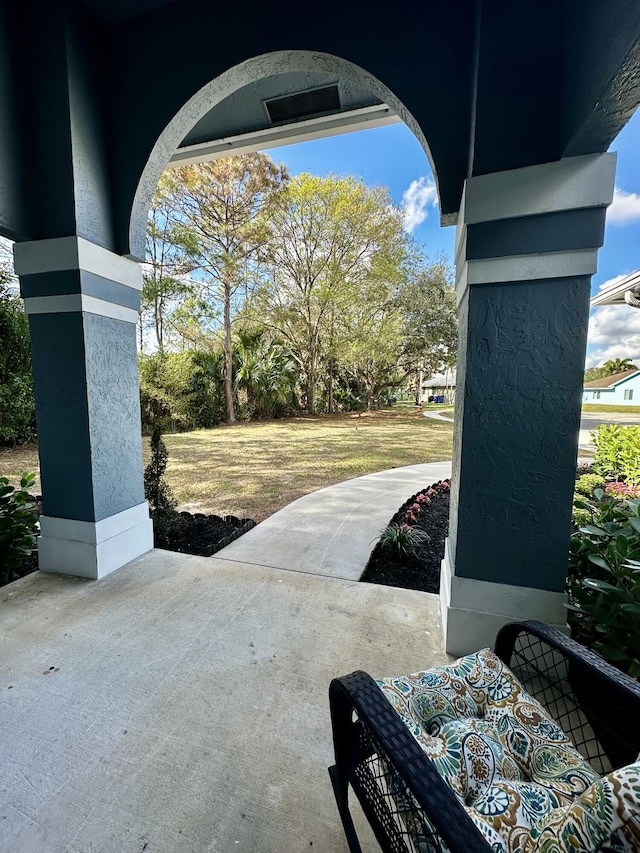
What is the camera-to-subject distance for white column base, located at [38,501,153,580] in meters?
2.54

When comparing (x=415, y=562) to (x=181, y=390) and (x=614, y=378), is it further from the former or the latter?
(x=181, y=390)

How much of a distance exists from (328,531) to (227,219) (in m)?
10.5

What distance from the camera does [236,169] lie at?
10250mm

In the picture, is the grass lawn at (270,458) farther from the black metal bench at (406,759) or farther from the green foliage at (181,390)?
the black metal bench at (406,759)

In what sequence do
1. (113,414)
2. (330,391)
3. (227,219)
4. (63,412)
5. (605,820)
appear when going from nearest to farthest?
(605,820)
(63,412)
(113,414)
(227,219)
(330,391)

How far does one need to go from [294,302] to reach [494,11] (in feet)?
38.5

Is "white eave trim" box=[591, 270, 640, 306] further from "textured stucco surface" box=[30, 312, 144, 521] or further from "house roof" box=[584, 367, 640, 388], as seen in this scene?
"textured stucco surface" box=[30, 312, 144, 521]

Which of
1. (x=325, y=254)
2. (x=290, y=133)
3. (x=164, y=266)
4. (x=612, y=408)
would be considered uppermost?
(x=325, y=254)

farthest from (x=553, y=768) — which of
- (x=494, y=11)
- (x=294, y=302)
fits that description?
(x=294, y=302)

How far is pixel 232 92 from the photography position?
96.5 inches

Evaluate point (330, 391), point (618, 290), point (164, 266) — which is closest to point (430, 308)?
point (330, 391)

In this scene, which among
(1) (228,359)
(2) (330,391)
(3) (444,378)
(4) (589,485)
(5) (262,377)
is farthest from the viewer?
(3) (444,378)

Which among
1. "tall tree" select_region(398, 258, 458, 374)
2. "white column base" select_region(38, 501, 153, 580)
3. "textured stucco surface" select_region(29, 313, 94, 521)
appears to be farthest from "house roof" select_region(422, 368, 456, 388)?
"textured stucco surface" select_region(29, 313, 94, 521)

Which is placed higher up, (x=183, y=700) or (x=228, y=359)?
(x=228, y=359)
